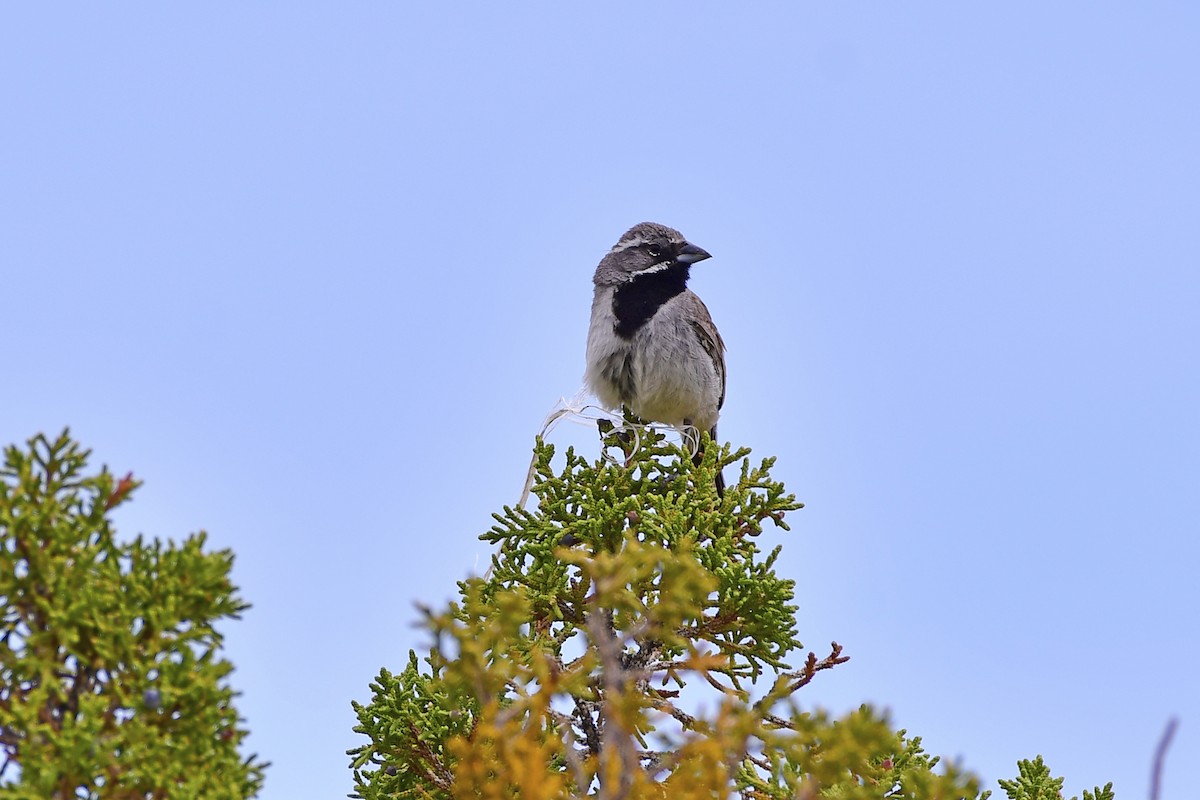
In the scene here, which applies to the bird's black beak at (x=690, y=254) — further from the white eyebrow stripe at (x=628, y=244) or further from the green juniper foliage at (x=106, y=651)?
the green juniper foliage at (x=106, y=651)

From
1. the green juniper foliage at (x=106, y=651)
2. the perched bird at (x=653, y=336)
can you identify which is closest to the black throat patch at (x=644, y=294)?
the perched bird at (x=653, y=336)

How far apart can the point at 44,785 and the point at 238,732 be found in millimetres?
458

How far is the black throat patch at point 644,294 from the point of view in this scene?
8.48m

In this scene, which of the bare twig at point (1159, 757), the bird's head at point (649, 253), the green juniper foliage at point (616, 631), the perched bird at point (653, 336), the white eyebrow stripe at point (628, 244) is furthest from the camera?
the white eyebrow stripe at point (628, 244)

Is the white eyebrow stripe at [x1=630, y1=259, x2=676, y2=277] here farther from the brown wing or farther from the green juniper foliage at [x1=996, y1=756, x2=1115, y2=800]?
the green juniper foliage at [x1=996, y1=756, x2=1115, y2=800]

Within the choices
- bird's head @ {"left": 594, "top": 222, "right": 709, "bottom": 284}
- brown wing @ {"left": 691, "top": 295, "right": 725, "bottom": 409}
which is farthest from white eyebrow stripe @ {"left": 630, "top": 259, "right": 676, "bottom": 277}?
brown wing @ {"left": 691, "top": 295, "right": 725, "bottom": 409}

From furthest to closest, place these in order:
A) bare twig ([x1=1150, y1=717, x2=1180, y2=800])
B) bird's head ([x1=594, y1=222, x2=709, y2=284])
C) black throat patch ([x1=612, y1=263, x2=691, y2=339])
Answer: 1. bird's head ([x1=594, y1=222, x2=709, y2=284])
2. black throat patch ([x1=612, y1=263, x2=691, y2=339])
3. bare twig ([x1=1150, y1=717, x2=1180, y2=800])

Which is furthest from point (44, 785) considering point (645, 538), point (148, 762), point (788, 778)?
point (645, 538)

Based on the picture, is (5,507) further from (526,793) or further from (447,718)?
(447,718)

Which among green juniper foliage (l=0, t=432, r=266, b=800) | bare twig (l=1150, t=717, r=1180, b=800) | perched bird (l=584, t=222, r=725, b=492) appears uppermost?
perched bird (l=584, t=222, r=725, b=492)

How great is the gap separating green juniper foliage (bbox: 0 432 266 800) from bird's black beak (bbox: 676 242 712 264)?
558cm

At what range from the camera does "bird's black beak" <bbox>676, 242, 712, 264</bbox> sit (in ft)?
28.0

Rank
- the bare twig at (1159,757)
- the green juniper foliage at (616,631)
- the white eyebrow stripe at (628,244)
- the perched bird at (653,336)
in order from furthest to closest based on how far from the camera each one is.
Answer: the white eyebrow stripe at (628,244) < the perched bird at (653,336) < the green juniper foliage at (616,631) < the bare twig at (1159,757)

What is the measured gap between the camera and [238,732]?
3230 mm
